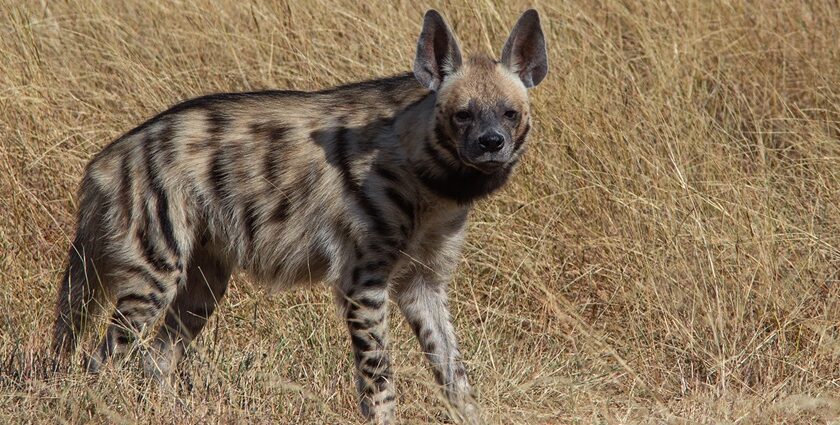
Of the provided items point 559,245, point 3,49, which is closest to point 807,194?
point 559,245

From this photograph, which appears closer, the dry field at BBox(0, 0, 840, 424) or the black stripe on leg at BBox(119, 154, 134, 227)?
the dry field at BBox(0, 0, 840, 424)

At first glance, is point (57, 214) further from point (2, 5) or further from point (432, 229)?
point (432, 229)

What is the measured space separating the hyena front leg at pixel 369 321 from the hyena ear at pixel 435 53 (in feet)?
2.15

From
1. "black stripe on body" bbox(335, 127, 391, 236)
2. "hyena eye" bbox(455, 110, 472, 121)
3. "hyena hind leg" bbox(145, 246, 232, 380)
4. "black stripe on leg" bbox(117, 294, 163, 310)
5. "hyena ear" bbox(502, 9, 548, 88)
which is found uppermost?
"hyena ear" bbox(502, 9, 548, 88)

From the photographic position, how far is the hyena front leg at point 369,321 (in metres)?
4.46

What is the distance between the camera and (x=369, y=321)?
4523mm

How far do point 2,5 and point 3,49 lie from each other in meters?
0.53

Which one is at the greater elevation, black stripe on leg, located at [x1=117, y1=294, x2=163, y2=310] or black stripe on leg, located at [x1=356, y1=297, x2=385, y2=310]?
black stripe on leg, located at [x1=117, y1=294, x2=163, y2=310]

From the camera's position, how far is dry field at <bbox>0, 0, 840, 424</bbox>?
175 inches

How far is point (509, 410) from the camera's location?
4242 millimetres

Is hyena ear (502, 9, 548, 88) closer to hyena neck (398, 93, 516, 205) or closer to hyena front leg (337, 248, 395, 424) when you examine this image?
hyena neck (398, 93, 516, 205)

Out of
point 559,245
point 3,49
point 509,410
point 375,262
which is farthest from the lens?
point 3,49

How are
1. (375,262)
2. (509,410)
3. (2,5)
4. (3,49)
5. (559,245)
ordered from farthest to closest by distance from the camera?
(2,5)
(3,49)
(559,245)
(375,262)
(509,410)

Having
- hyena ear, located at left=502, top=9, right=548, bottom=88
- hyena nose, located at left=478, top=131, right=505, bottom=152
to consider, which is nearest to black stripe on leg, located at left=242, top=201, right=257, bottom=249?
hyena nose, located at left=478, top=131, right=505, bottom=152
